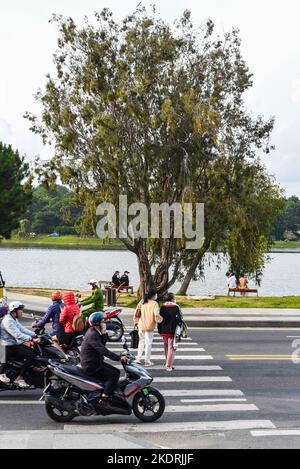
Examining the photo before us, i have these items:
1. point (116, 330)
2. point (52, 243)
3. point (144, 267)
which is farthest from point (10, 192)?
point (52, 243)

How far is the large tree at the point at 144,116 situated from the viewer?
2805cm

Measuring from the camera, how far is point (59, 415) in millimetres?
12039

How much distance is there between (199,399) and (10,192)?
33080mm

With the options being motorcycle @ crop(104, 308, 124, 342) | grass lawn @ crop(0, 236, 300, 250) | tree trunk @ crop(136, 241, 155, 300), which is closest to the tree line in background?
tree trunk @ crop(136, 241, 155, 300)

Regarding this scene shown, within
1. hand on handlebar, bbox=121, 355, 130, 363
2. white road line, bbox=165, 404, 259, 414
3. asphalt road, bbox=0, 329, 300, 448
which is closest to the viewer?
asphalt road, bbox=0, 329, 300, 448

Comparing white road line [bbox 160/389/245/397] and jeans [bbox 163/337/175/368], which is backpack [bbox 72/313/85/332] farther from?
white road line [bbox 160/389/245/397]

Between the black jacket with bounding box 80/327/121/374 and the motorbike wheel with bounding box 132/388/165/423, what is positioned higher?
the black jacket with bounding box 80/327/121/374

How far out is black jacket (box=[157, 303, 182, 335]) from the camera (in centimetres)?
1594

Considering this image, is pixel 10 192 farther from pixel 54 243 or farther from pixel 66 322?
pixel 54 243

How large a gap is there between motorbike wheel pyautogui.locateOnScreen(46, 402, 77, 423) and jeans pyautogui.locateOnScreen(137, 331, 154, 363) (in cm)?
438

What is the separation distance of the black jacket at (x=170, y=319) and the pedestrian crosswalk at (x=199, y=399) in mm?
863

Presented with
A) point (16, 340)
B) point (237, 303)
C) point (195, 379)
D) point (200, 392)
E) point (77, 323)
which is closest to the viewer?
point (16, 340)

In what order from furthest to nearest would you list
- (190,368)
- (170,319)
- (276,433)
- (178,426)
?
(190,368) → (170,319) → (178,426) → (276,433)

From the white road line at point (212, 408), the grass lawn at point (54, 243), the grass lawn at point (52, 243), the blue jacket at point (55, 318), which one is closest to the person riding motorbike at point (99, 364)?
the white road line at point (212, 408)
